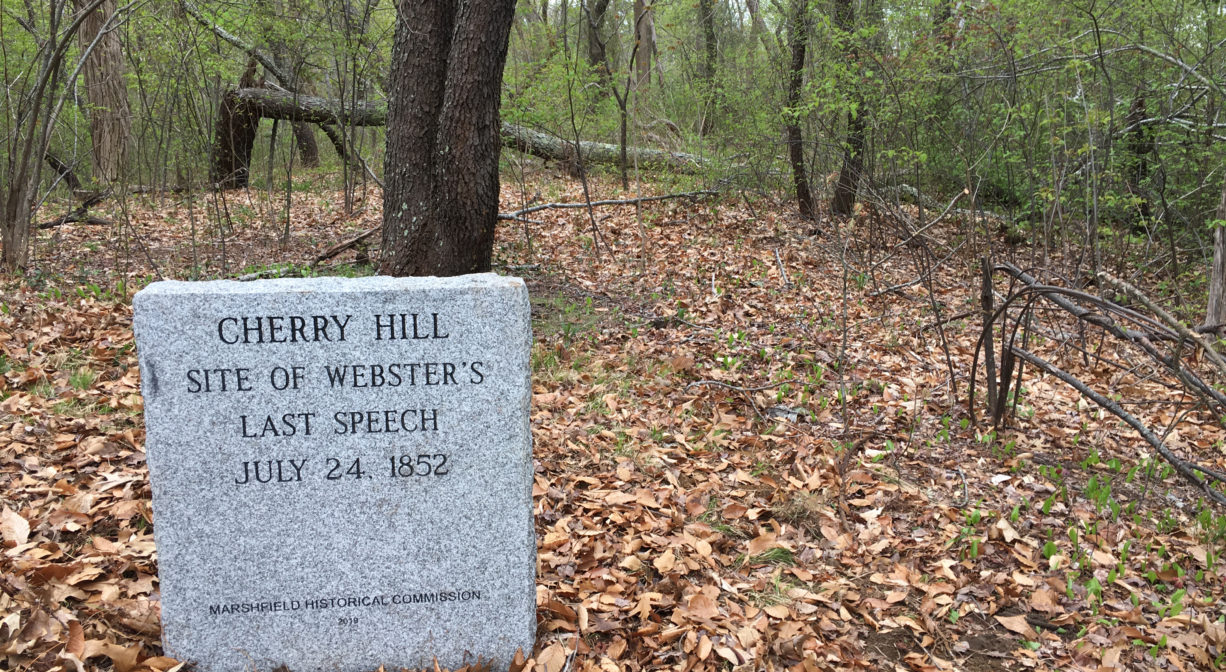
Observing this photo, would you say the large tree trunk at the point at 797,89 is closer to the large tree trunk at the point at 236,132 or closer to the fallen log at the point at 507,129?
the fallen log at the point at 507,129

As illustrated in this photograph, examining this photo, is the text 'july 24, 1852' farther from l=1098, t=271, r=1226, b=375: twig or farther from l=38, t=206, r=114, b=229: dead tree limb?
l=38, t=206, r=114, b=229: dead tree limb

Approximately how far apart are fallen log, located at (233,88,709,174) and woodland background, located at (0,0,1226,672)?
79 mm

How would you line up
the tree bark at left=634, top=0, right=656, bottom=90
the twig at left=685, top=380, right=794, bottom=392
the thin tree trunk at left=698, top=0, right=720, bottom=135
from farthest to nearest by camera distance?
1. the tree bark at left=634, top=0, right=656, bottom=90
2. the thin tree trunk at left=698, top=0, right=720, bottom=135
3. the twig at left=685, top=380, right=794, bottom=392

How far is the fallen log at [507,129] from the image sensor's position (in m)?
11.3

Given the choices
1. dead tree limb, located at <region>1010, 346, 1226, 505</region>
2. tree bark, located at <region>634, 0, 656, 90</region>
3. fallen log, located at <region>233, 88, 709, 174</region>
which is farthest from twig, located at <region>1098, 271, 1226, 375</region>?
tree bark, located at <region>634, 0, 656, 90</region>

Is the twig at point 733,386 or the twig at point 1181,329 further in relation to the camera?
the twig at point 733,386

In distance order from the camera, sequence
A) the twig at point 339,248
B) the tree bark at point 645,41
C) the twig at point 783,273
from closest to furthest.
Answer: the twig at point 339,248, the twig at point 783,273, the tree bark at point 645,41

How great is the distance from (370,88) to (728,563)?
10657 millimetres

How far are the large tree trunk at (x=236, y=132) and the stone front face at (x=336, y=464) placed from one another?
9927 mm

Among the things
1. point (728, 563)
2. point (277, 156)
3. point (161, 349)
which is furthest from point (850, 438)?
point (277, 156)

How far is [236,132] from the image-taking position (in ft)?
40.7

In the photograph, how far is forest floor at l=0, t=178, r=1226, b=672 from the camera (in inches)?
117

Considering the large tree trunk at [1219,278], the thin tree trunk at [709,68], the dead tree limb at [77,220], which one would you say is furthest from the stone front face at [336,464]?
the thin tree trunk at [709,68]

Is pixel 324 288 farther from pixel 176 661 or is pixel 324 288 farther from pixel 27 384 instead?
pixel 27 384
